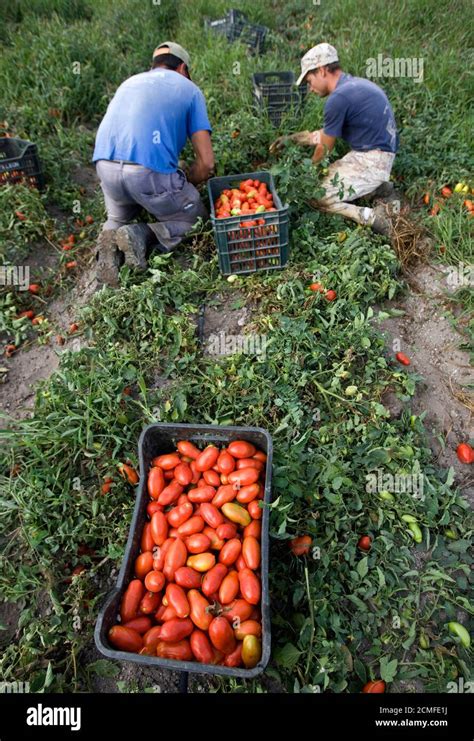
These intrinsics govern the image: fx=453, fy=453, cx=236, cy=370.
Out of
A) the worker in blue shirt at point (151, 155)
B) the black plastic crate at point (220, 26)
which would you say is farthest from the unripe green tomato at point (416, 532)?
the black plastic crate at point (220, 26)

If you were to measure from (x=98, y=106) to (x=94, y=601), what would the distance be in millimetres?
5386

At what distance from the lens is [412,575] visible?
2.14 m

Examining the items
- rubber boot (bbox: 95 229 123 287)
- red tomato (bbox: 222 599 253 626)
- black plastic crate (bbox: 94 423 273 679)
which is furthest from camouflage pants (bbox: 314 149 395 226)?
red tomato (bbox: 222 599 253 626)

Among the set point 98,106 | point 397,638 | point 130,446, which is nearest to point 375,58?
point 98,106

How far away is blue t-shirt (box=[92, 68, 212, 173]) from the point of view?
3141mm

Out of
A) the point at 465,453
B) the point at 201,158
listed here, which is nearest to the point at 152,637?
the point at 465,453

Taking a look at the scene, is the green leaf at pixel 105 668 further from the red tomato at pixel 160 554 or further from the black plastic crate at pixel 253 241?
the black plastic crate at pixel 253 241

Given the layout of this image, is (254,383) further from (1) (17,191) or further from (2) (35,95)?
(2) (35,95)

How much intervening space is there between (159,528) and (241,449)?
51 cm

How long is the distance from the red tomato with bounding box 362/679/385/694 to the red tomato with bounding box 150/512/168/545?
105 cm

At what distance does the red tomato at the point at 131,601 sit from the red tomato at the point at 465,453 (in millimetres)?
1816

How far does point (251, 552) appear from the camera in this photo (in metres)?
1.87

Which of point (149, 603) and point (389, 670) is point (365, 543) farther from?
point (149, 603)

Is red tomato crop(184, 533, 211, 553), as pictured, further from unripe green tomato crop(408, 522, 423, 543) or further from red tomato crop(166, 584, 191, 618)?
unripe green tomato crop(408, 522, 423, 543)
